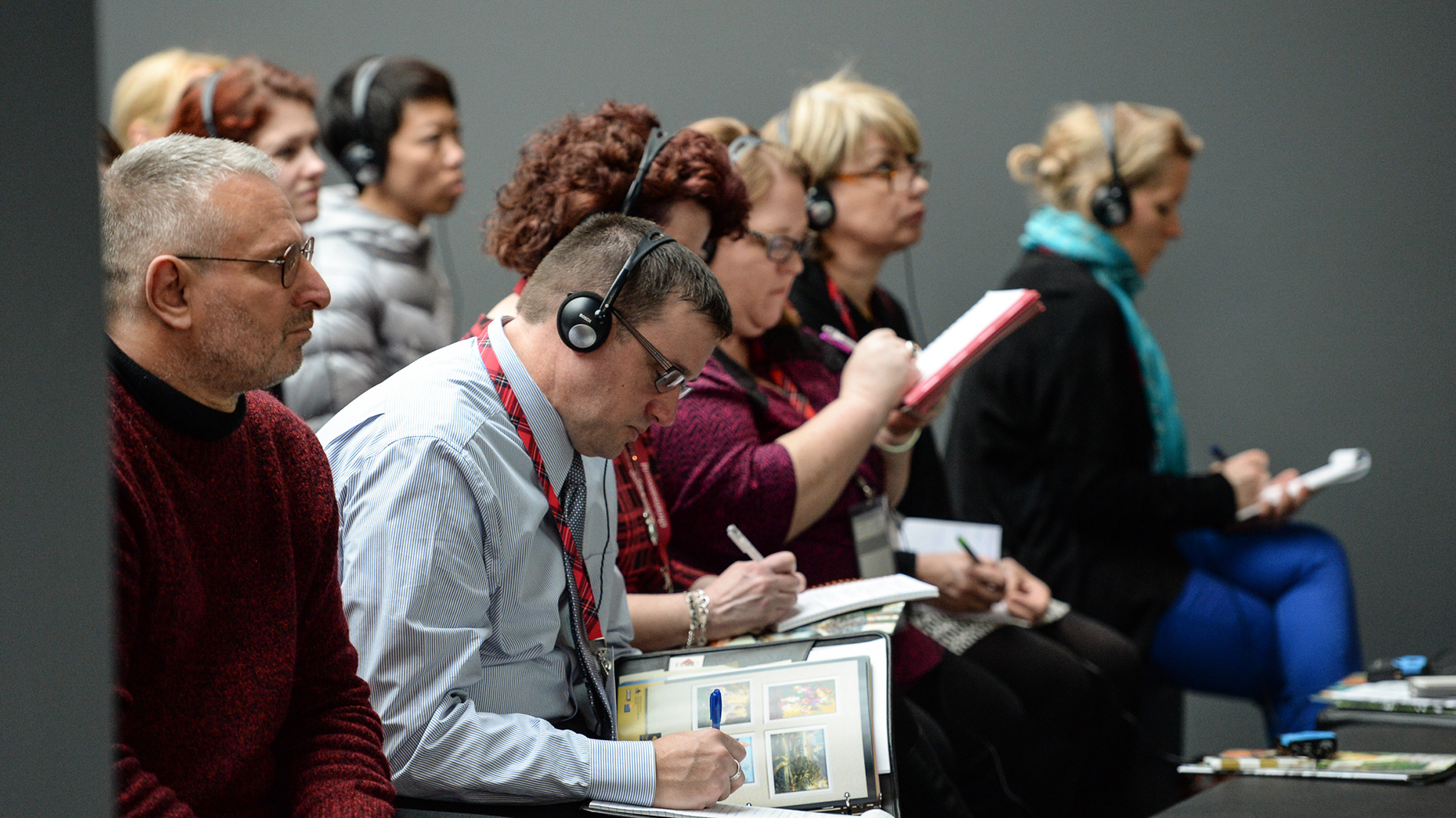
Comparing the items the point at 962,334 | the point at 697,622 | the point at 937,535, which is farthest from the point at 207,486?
the point at 937,535

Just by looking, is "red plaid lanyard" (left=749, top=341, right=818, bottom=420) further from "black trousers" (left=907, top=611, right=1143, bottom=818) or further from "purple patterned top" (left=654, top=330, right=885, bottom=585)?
"black trousers" (left=907, top=611, right=1143, bottom=818)

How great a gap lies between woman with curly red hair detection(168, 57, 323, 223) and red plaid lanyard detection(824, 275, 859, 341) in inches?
41.4

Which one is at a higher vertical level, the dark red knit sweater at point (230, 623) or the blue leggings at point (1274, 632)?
the dark red knit sweater at point (230, 623)

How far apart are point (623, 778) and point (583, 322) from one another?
0.46 m

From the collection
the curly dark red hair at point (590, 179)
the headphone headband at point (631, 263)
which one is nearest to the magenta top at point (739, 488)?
the curly dark red hair at point (590, 179)

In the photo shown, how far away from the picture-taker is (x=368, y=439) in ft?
4.33

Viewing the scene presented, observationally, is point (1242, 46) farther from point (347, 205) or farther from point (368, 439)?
point (368, 439)

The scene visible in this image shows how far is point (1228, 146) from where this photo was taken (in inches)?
141

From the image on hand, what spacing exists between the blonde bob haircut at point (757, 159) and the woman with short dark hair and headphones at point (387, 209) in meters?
0.90

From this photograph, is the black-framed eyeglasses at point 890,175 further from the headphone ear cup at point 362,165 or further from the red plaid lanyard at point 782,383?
the headphone ear cup at point 362,165

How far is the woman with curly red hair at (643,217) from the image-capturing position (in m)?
1.63

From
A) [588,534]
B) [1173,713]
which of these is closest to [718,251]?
[588,534]

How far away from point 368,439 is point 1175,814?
→ 1.02 metres

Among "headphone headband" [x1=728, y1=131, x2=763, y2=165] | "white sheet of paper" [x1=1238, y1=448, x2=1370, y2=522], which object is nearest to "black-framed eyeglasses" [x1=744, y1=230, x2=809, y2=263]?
"headphone headband" [x1=728, y1=131, x2=763, y2=165]
